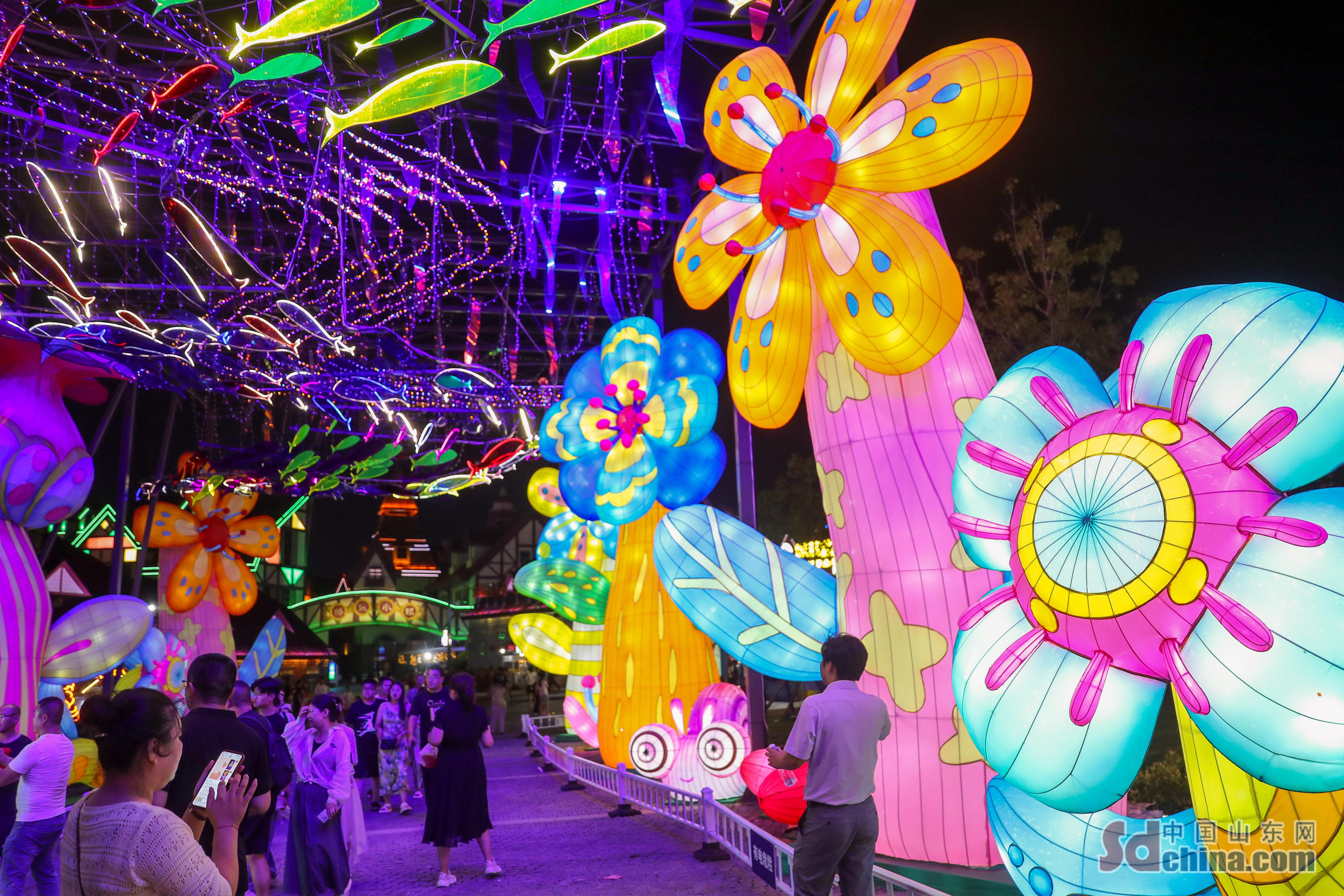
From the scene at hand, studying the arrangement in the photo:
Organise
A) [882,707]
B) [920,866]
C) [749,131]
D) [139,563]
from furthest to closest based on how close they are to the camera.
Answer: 1. [139,563]
2. [749,131]
3. [920,866]
4. [882,707]

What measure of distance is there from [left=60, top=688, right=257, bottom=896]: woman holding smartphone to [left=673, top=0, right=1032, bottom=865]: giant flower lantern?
366 cm

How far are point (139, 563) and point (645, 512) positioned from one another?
416 inches

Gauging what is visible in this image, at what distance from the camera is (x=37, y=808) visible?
4.87m

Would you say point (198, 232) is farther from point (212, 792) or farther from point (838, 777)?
point (838, 777)

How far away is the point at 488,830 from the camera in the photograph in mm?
6082

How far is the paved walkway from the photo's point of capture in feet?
18.1

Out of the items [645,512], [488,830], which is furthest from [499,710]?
[488,830]

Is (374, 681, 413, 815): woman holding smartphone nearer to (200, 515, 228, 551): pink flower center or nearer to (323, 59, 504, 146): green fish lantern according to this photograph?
(323, 59, 504, 146): green fish lantern

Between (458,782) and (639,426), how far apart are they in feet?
12.4

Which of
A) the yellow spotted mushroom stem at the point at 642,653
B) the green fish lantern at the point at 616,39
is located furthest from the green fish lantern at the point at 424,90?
the yellow spotted mushroom stem at the point at 642,653

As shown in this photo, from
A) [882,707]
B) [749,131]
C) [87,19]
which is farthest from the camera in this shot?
[87,19]

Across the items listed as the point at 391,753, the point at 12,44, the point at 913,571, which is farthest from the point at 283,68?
the point at 391,753

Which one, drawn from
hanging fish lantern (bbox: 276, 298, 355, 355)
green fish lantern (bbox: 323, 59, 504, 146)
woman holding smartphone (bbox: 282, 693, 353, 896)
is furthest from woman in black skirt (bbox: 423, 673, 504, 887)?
hanging fish lantern (bbox: 276, 298, 355, 355)

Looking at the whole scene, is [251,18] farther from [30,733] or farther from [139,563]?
[139,563]
